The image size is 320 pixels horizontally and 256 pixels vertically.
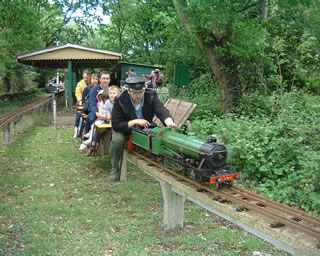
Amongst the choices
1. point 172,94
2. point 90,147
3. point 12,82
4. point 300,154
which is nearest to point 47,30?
point 12,82

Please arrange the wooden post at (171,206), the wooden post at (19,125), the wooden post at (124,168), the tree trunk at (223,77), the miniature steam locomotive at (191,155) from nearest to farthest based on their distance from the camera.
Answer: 1. the miniature steam locomotive at (191,155)
2. the wooden post at (171,206)
3. the wooden post at (124,168)
4. the tree trunk at (223,77)
5. the wooden post at (19,125)

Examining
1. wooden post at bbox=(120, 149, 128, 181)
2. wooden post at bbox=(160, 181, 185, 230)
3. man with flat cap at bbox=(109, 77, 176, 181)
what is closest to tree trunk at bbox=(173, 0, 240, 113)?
wooden post at bbox=(120, 149, 128, 181)

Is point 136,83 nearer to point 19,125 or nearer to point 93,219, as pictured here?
point 93,219

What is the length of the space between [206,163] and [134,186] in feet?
8.92

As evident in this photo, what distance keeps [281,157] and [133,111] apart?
2.87m

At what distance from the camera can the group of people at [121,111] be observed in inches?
220

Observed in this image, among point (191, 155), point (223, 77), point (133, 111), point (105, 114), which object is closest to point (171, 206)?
point (191, 155)

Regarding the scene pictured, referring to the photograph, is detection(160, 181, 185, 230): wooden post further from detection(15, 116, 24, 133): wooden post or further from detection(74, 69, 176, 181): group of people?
detection(15, 116, 24, 133): wooden post

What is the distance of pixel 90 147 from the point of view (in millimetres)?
7148

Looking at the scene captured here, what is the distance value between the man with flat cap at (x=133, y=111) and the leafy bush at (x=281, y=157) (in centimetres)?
162

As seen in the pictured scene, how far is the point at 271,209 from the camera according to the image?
3.64 metres

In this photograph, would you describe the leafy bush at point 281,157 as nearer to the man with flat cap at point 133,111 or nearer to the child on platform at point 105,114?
the man with flat cap at point 133,111

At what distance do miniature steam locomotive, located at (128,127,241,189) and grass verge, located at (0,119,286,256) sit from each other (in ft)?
2.94

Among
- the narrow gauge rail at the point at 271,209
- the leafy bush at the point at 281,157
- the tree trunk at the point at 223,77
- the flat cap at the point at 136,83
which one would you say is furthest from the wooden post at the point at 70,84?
the narrow gauge rail at the point at 271,209
